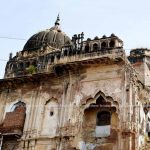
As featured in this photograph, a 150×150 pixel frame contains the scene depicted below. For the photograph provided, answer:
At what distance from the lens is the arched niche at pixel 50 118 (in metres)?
18.3

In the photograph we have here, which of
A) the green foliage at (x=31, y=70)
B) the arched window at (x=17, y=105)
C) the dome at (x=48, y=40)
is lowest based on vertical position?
the arched window at (x=17, y=105)

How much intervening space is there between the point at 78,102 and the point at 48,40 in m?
7.14

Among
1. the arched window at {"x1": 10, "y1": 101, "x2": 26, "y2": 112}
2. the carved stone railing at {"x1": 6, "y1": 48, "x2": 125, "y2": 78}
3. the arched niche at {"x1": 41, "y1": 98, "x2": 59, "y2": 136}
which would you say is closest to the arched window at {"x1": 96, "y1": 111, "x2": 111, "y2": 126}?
the arched niche at {"x1": 41, "y1": 98, "x2": 59, "y2": 136}

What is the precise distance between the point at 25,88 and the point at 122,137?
663 centimetres

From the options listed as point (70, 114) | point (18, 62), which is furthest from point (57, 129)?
point (18, 62)

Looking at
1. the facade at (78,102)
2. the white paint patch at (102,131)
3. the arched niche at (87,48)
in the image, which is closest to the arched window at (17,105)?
the facade at (78,102)

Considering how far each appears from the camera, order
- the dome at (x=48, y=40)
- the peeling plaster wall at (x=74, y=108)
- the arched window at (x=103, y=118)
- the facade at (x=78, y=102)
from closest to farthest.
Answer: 1. the peeling plaster wall at (x=74, y=108)
2. the facade at (x=78, y=102)
3. the arched window at (x=103, y=118)
4. the dome at (x=48, y=40)

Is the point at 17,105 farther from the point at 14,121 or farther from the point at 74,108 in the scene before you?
the point at 74,108

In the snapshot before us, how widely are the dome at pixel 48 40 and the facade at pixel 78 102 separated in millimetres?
2368

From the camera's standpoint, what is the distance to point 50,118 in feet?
61.5

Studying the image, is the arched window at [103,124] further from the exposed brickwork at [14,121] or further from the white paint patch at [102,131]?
the exposed brickwork at [14,121]

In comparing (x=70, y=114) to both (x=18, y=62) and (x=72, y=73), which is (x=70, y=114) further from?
(x=18, y=62)

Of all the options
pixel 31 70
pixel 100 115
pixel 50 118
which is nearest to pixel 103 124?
pixel 100 115

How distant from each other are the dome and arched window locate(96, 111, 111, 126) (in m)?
7.02
